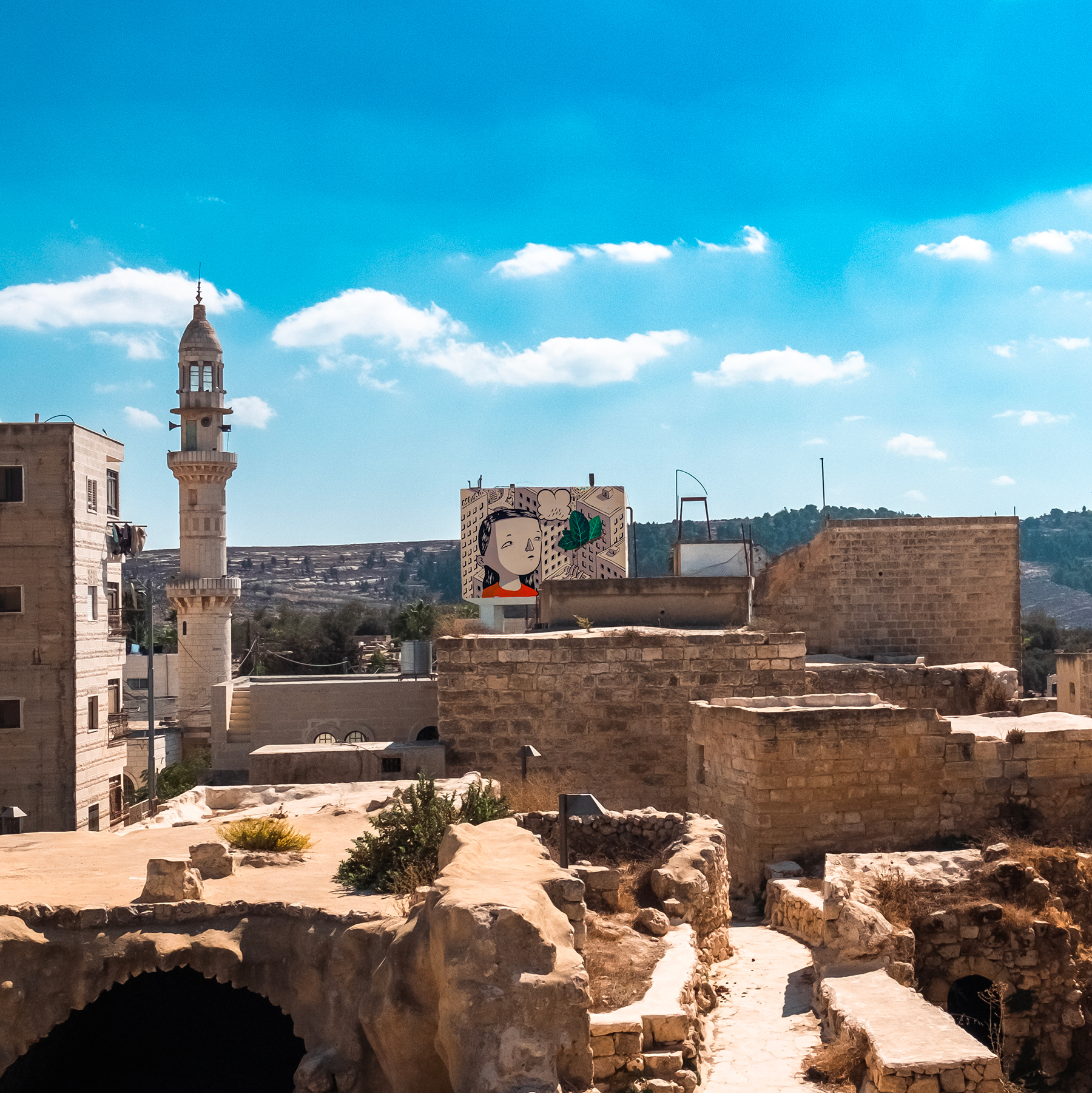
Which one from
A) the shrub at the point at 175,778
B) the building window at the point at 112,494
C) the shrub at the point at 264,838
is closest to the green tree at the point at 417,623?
Result: the shrub at the point at 175,778

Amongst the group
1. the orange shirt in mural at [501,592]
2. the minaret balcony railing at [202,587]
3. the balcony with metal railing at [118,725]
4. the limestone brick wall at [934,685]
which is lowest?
the balcony with metal railing at [118,725]

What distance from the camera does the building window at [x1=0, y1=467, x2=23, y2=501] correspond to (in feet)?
82.8

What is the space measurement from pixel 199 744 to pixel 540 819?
112ft

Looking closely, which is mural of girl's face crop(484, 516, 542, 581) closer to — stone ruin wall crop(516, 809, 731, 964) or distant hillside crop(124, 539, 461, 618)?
stone ruin wall crop(516, 809, 731, 964)

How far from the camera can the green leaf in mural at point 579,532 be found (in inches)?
2116

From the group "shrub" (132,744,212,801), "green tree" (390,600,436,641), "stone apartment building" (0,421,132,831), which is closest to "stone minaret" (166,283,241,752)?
"shrub" (132,744,212,801)

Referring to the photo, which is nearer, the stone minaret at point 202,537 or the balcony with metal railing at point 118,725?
the balcony with metal railing at point 118,725

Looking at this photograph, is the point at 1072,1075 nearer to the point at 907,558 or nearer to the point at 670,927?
the point at 670,927

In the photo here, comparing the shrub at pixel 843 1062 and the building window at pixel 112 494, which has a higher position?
the building window at pixel 112 494

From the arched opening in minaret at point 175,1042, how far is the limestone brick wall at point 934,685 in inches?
338

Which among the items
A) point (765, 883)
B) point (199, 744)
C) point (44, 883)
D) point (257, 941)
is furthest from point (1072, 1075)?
point (199, 744)

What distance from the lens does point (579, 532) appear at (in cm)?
5403

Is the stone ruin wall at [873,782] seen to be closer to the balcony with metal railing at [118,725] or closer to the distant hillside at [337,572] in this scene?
the balcony with metal railing at [118,725]

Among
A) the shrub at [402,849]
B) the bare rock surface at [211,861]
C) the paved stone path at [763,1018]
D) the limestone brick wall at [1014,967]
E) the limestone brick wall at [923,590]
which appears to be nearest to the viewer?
the paved stone path at [763,1018]
